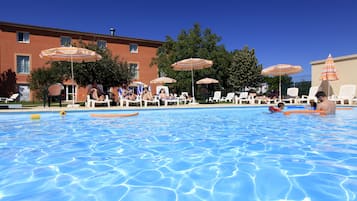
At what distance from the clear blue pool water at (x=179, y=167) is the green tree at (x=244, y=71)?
1926cm

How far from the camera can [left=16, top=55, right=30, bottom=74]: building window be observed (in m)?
22.7

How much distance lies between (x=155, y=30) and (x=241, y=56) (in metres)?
10.2

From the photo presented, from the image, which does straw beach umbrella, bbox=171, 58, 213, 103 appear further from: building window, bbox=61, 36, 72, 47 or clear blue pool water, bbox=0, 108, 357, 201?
building window, bbox=61, 36, 72, 47

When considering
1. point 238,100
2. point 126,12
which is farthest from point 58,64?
point 238,100

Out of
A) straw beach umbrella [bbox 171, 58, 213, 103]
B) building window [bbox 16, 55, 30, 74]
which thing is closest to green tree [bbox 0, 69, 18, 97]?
building window [bbox 16, 55, 30, 74]

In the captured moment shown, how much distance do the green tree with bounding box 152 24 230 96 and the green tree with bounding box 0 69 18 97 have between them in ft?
42.6

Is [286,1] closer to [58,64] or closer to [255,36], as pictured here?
[255,36]

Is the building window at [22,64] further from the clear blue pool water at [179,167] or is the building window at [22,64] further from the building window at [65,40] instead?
the clear blue pool water at [179,167]

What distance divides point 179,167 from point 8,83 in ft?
79.7

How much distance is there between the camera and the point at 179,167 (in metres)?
3.16

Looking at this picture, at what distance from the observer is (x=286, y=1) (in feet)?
60.2

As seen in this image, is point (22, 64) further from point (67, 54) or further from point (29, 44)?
point (67, 54)

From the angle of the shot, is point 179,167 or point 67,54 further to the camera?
point 67,54

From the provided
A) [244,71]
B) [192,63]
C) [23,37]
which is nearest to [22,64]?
[23,37]
